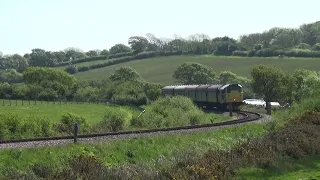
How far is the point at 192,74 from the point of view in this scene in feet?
373

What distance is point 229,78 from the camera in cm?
11206

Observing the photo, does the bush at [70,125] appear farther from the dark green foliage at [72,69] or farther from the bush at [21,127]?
the dark green foliage at [72,69]

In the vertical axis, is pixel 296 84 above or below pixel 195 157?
below

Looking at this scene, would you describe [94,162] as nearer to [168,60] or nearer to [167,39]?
[168,60]

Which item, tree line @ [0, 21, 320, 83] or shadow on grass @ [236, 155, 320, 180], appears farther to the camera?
tree line @ [0, 21, 320, 83]

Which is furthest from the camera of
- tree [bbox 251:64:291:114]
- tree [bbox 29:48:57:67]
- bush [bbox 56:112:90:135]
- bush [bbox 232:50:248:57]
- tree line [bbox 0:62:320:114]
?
tree [bbox 29:48:57:67]

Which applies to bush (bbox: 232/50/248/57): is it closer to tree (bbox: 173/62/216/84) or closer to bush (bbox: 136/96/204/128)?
tree (bbox: 173/62/216/84)

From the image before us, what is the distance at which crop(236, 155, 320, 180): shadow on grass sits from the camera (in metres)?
16.4

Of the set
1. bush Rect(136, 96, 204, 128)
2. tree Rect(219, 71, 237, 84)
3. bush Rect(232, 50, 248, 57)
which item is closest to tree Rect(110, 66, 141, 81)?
tree Rect(219, 71, 237, 84)

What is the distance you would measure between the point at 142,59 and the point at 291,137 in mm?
132056

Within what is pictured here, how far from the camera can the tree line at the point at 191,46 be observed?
153m

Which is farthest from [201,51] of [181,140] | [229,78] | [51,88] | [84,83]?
[181,140]

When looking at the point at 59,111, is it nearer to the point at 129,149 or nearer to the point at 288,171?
the point at 129,149

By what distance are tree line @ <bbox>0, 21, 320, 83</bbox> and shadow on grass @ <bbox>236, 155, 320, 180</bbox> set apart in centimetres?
12265
